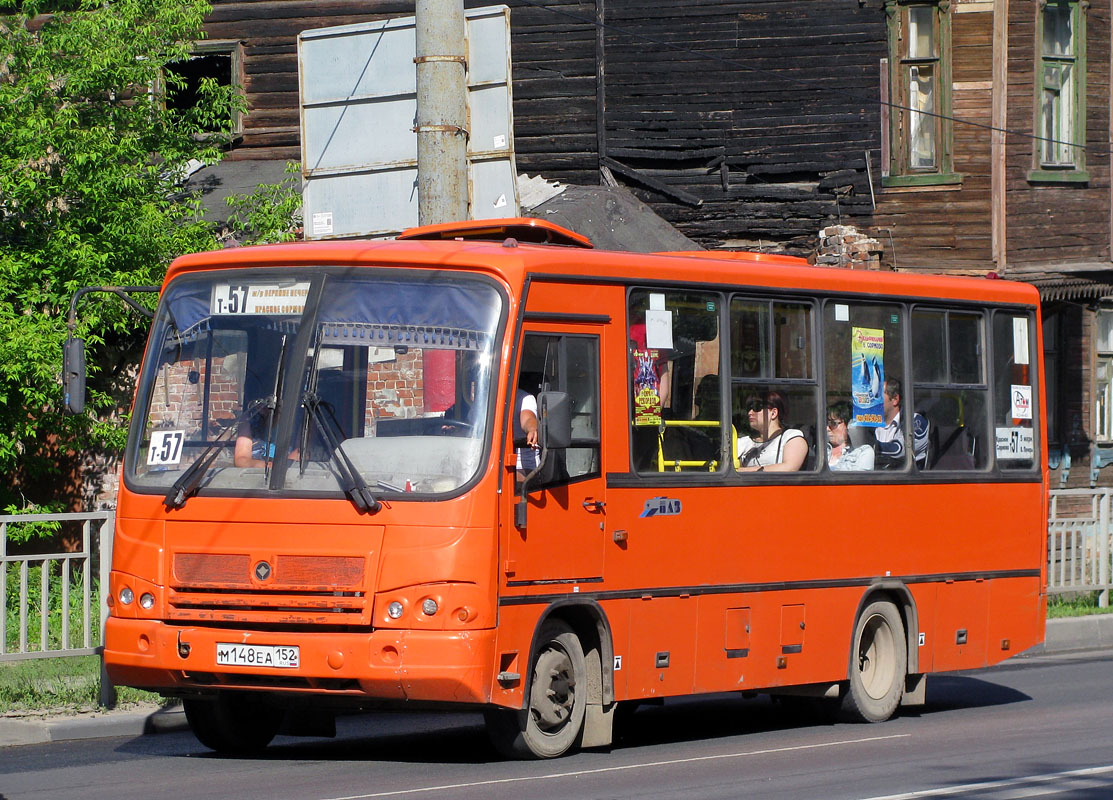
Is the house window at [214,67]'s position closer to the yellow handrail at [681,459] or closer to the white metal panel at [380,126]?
the white metal panel at [380,126]

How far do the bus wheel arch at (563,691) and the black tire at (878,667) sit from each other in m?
2.59

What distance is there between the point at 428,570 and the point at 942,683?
25.9 feet

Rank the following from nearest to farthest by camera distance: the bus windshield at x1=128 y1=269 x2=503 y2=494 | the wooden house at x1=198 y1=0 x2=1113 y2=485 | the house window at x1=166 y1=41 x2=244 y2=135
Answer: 1. the bus windshield at x1=128 y1=269 x2=503 y2=494
2. the wooden house at x1=198 y1=0 x2=1113 y2=485
3. the house window at x1=166 y1=41 x2=244 y2=135

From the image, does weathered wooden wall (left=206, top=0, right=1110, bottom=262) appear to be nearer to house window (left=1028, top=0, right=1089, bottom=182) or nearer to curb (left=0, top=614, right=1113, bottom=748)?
house window (left=1028, top=0, right=1089, bottom=182)

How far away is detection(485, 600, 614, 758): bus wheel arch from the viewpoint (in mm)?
9305

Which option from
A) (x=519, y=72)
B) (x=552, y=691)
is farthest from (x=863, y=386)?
(x=519, y=72)

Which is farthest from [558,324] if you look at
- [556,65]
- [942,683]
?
[556,65]

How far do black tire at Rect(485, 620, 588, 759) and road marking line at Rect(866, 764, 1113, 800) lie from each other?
2.01 meters

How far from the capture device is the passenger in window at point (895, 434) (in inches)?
473

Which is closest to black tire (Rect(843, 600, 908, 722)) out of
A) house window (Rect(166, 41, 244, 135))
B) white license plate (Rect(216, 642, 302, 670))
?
white license plate (Rect(216, 642, 302, 670))

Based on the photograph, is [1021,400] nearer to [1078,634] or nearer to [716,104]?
[1078,634]

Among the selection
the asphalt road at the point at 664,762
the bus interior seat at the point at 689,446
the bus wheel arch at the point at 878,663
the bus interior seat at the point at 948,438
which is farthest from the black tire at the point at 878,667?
the bus interior seat at the point at 689,446

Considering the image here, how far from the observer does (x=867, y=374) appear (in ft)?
39.2

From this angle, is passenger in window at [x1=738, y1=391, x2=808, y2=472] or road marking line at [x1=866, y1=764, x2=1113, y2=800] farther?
passenger in window at [x1=738, y1=391, x2=808, y2=472]
